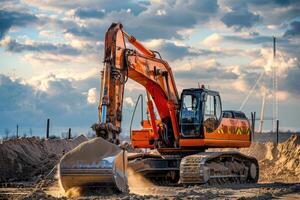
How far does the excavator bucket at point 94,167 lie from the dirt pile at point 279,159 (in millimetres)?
13820

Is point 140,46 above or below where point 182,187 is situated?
above

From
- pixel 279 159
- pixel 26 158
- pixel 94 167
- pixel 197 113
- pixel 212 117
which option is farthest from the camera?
pixel 279 159

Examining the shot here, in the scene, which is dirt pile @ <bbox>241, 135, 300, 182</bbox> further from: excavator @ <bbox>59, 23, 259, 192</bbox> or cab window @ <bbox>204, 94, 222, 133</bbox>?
cab window @ <bbox>204, 94, 222, 133</bbox>

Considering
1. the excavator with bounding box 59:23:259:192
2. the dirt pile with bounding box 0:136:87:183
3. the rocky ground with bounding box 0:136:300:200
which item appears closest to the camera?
the rocky ground with bounding box 0:136:300:200

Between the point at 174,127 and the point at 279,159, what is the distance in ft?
41.5

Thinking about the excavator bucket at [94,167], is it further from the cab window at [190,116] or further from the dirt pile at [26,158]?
the dirt pile at [26,158]

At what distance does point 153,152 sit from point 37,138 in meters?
12.4

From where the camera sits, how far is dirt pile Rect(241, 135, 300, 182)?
3205cm

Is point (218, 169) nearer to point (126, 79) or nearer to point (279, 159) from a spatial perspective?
point (126, 79)

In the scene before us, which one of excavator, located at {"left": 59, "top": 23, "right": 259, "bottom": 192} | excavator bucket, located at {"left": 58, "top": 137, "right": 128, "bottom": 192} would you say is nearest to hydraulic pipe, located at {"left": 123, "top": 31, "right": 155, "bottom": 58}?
excavator, located at {"left": 59, "top": 23, "right": 259, "bottom": 192}

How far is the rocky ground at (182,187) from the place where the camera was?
18.2m

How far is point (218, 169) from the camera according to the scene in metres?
24.5

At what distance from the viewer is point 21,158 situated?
3225 cm

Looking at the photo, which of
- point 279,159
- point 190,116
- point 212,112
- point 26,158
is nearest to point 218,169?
point 212,112
